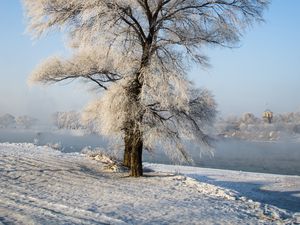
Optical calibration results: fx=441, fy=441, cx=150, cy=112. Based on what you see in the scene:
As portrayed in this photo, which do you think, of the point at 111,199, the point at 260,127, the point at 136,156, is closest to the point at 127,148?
the point at 136,156

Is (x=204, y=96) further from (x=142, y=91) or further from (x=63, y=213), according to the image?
(x=63, y=213)

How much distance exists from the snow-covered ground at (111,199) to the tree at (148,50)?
1.89 m

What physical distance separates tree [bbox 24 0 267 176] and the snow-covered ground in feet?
6.19

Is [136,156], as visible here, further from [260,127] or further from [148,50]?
[260,127]

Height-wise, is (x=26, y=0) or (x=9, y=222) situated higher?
(x=26, y=0)

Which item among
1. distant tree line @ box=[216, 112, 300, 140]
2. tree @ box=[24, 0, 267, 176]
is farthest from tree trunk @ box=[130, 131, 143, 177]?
distant tree line @ box=[216, 112, 300, 140]

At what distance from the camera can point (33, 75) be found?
1988 cm

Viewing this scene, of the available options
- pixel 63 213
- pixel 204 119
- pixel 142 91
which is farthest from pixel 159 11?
pixel 63 213

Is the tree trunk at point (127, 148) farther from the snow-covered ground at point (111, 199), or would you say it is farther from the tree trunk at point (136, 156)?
the snow-covered ground at point (111, 199)

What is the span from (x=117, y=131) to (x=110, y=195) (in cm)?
385

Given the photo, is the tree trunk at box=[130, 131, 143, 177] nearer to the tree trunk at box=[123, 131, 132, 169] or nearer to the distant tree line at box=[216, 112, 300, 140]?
the tree trunk at box=[123, 131, 132, 169]

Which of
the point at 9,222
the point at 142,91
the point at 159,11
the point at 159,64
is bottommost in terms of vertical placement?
the point at 9,222

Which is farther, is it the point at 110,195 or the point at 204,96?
the point at 204,96

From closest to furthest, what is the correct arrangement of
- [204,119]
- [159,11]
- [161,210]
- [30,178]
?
[161,210], [30,178], [159,11], [204,119]
